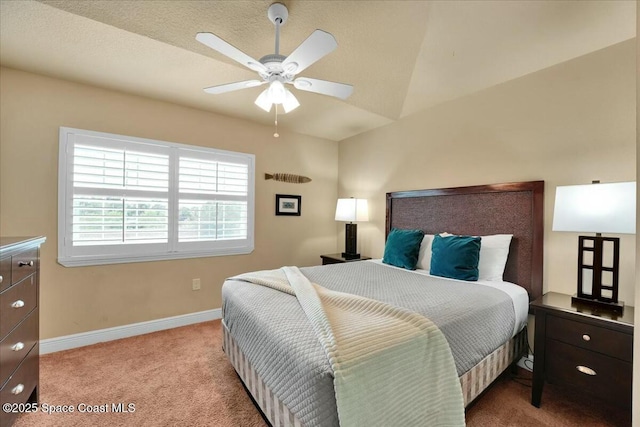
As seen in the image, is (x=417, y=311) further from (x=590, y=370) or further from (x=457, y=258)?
(x=590, y=370)

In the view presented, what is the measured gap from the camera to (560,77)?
2.18 m

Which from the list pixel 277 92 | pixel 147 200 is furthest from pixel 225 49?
pixel 147 200

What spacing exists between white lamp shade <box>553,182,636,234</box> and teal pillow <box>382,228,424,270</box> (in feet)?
3.77

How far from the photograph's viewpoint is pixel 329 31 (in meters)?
2.06

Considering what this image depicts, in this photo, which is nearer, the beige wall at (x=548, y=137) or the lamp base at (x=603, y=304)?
the lamp base at (x=603, y=304)

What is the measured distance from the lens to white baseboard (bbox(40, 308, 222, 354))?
2.45 m

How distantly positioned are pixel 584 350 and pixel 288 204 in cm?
317

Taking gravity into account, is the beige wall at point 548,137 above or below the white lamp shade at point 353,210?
above

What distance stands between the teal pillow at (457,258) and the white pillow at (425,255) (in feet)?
0.90

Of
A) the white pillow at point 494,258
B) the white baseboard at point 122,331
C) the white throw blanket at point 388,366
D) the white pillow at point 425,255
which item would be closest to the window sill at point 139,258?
the white baseboard at point 122,331

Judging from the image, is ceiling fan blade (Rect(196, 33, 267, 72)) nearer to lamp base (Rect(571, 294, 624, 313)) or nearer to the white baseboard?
lamp base (Rect(571, 294, 624, 313))

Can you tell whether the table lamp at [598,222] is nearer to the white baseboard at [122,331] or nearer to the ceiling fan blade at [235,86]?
the ceiling fan blade at [235,86]

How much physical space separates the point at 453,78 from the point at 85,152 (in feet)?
11.7

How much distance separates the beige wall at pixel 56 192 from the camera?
2322mm
